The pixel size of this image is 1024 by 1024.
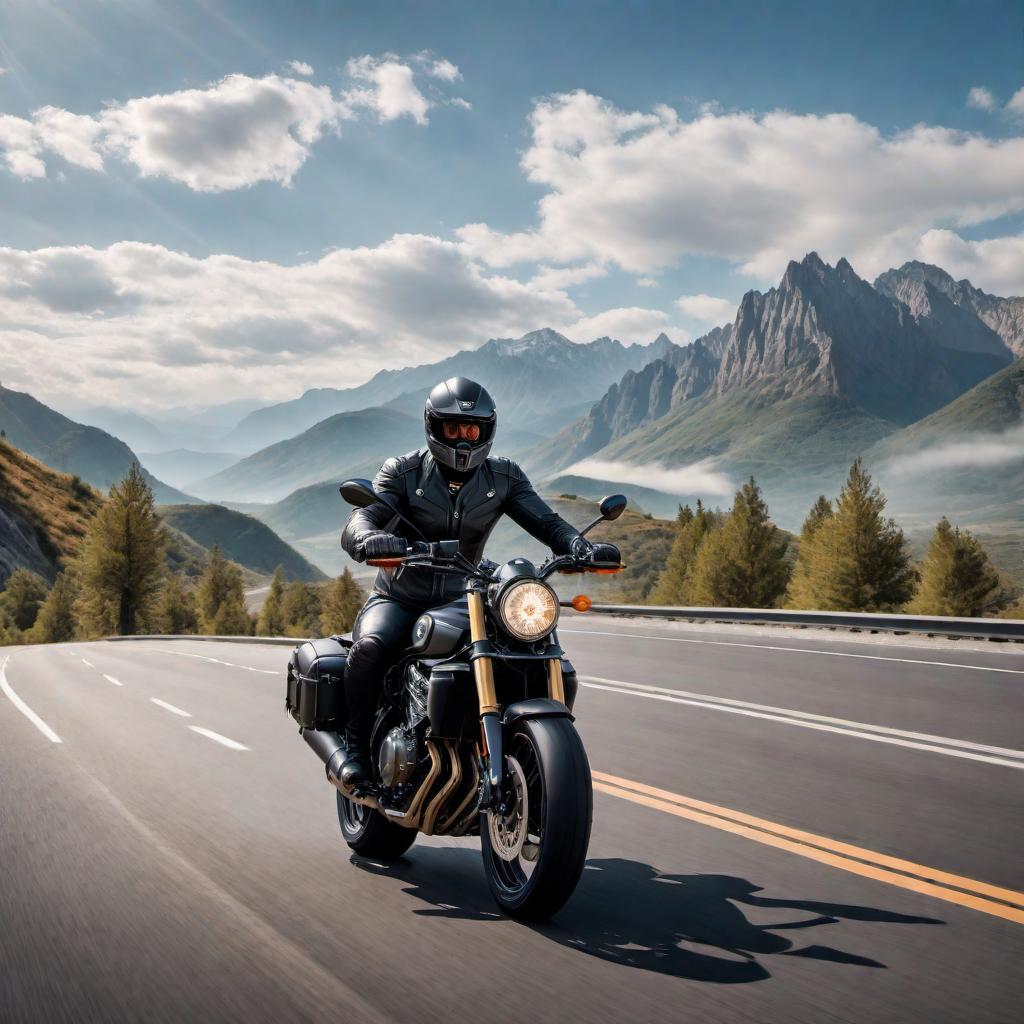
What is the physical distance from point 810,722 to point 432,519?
15.8 ft

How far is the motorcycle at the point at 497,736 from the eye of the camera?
3.54 metres

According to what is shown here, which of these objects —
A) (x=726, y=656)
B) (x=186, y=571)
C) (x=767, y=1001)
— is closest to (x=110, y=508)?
(x=726, y=656)

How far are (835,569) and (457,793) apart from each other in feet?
184

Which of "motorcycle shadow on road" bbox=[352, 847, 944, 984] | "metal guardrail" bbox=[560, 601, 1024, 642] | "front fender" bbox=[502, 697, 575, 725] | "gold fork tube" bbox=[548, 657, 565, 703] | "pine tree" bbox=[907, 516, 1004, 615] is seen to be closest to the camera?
"motorcycle shadow on road" bbox=[352, 847, 944, 984]

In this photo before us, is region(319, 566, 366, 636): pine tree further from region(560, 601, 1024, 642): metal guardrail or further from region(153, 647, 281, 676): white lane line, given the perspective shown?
region(560, 601, 1024, 642): metal guardrail

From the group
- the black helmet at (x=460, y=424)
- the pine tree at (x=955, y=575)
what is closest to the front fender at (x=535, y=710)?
the black helmet at (x=460, y=424)

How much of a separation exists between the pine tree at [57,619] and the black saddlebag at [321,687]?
277 ft

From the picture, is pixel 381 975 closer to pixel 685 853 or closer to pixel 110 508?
pixel 685 853

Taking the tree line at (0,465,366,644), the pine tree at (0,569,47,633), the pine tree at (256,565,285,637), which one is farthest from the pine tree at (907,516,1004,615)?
the pine tree at (0,569,47,633)

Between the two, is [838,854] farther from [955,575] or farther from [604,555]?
[955,575]

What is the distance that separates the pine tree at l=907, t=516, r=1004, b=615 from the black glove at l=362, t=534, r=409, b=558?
57.5m

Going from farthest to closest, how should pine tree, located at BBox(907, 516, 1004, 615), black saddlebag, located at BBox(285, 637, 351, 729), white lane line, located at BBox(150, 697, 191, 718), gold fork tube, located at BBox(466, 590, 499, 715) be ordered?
pine tree, located at BBox(907, 516, 1004, 615) < white lane line, located at BBox(150, 697, 191, 718) < black saddlebag, located at BBox(285, 637, 351, 729) < gold fork tube, located at BBox(466, 590, 499, 715)

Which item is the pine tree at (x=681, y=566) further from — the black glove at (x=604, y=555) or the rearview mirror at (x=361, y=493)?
the rearview mirror at (x=361, y=493)

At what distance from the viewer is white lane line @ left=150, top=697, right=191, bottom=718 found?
35.4 feet
